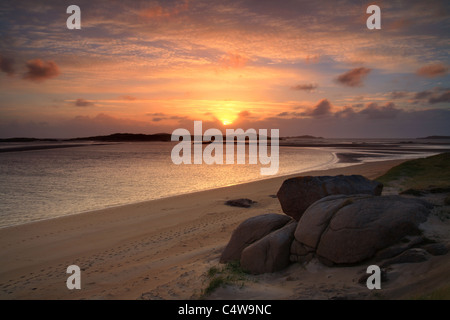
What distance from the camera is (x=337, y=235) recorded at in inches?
296

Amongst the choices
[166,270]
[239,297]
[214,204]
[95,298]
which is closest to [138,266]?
[166,270]

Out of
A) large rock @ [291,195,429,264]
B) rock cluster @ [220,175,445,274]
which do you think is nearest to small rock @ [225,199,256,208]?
rock cluster @ [220,175,445,274]

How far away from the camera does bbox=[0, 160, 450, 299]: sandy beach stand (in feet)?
21.7

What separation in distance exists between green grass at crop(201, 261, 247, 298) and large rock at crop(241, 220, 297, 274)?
0.90 ft

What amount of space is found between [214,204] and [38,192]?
14.0 metres

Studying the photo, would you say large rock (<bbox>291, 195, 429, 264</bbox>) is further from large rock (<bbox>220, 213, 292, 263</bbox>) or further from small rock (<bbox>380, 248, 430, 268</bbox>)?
large rock (<bbox>220, 213, 292, 263</bbox>)

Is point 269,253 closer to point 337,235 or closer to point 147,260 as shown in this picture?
point 337,235

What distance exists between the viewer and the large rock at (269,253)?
317 inches

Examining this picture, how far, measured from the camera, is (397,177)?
2033 cm

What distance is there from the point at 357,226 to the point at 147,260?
6385 mm

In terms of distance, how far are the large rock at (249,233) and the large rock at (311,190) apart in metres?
0.82

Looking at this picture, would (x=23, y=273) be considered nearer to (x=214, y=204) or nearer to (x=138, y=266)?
(x=138, y=266)

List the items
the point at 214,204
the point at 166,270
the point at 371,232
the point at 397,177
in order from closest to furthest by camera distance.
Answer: the point at 371,232 < the point at 166,270 < the point at 214,204 < the point at 397,177

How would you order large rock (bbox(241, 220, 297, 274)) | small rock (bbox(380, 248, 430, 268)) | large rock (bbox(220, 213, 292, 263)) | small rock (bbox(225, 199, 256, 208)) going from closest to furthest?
small rock (bbox(380, 248, 430, 268)) < large rock (bbox(241, 220, 297, 274)) < large rock (bbox(220, 213, 292, 263)) < small rock (bbox(225, 199, 256, 208))
